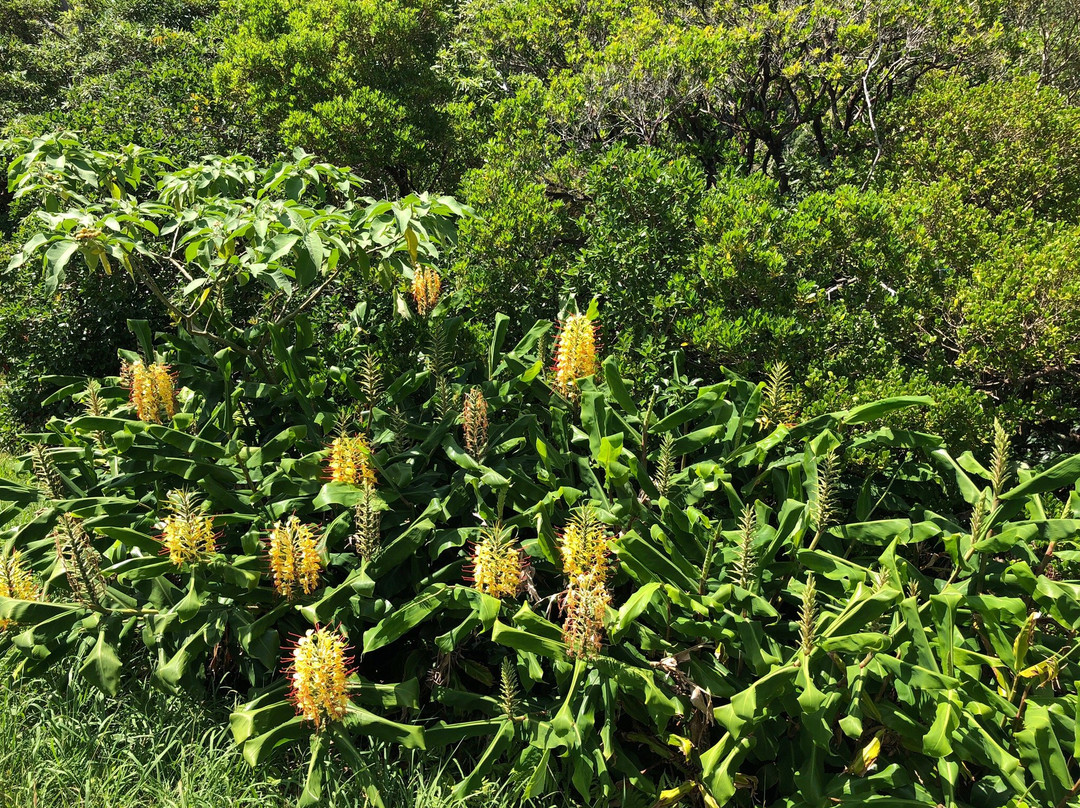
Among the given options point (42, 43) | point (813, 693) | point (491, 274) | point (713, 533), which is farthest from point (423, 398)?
point (42, 43)

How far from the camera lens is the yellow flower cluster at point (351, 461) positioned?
8.17 ft

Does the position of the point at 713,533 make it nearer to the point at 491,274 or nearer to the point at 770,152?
the point at 491,274

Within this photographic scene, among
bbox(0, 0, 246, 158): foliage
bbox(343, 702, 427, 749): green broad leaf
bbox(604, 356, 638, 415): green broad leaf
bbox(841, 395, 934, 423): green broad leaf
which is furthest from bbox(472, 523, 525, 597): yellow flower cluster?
bbox(0, 0, 246, 158): foliage

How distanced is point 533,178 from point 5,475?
3.64m

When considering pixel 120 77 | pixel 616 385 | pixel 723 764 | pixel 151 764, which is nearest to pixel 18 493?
pixel 151 764

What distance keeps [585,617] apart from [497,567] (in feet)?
1.08

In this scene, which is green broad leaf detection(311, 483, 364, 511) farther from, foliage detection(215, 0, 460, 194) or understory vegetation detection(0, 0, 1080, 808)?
foliage detection(215, 0, 460, 194)

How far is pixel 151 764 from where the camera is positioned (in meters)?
2.27

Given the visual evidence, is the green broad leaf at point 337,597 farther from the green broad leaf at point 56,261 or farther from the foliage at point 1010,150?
the foliage at point 1010,150

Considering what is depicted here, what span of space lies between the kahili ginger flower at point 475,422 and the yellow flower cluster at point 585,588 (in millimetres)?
502

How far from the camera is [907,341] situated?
11.5 feet

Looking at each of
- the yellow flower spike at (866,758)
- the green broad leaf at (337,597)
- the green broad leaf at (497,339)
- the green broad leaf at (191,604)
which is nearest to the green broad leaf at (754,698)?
the yellow flower spike at (866,758)

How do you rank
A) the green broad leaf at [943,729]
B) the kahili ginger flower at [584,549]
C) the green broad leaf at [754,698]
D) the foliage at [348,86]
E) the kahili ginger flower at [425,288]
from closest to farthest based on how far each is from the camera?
the green broad leaf at [943,729] → the green broad leaf at [754,698] → the kahili ginger flower at [584,549] → the kahili ginger flower at [425,288] → the foliage at [348,86]

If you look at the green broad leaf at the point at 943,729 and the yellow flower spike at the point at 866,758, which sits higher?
the green broad leaf at the point at 943,729
